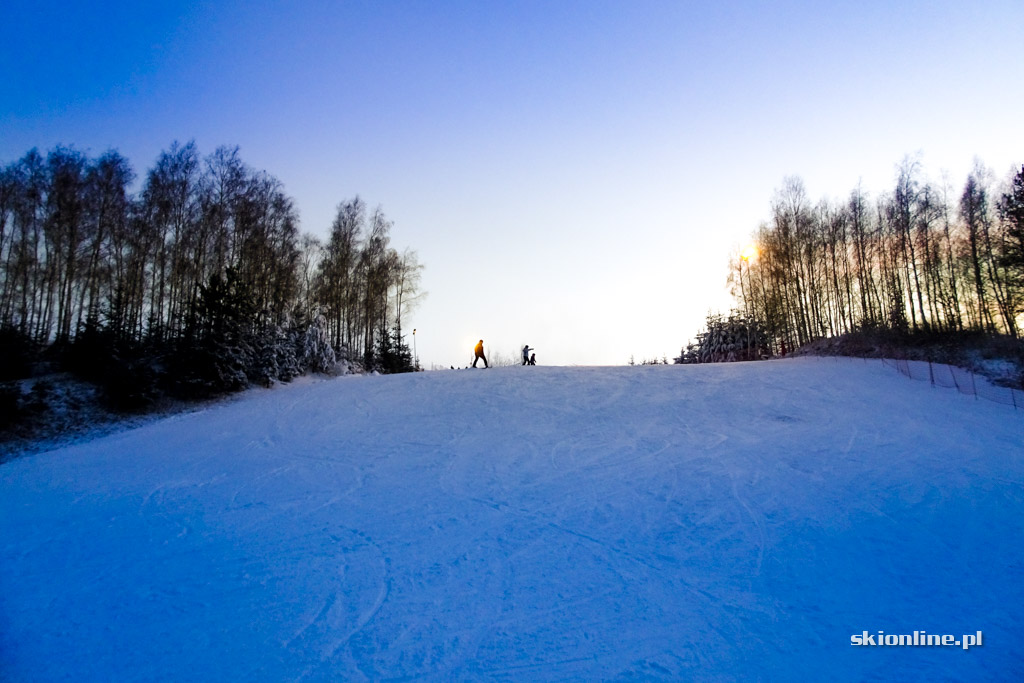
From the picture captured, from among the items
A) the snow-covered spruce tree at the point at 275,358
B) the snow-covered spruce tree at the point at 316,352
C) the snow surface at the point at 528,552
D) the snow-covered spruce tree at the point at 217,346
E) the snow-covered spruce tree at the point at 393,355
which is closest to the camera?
the snow surface at the point at 528,552

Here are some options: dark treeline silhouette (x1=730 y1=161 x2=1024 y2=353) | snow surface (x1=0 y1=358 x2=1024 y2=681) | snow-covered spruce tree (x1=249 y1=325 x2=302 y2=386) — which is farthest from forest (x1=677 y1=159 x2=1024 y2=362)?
snow-covered spruce tree (x1=249 y1=325 x2=302 y2=386)

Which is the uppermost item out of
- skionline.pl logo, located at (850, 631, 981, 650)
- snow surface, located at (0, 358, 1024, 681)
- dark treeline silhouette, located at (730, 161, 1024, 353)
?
dark treeline silhouette, located at (730, 161, 1024, 353)

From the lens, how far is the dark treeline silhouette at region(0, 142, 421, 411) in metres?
18.7

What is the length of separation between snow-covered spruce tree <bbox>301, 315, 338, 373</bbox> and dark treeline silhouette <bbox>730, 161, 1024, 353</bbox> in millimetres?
26680

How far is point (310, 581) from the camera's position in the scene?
5.76 metres

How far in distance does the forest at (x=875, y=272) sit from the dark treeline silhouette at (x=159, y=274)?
89.8 ft

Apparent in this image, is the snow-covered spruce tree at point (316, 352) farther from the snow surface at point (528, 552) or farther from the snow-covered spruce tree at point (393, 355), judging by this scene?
the snow surface at point (528, 552)

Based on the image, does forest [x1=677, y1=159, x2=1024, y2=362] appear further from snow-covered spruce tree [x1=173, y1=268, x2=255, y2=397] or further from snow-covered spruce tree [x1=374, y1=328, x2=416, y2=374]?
snow-covered spruce tree [x1=173, y1=268, x2=255, y2=397]

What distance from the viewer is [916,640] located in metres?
4.58

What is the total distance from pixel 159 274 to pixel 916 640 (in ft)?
109

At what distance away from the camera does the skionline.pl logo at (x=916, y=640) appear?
4.52 meters

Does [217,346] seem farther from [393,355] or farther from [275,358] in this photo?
[393,355]

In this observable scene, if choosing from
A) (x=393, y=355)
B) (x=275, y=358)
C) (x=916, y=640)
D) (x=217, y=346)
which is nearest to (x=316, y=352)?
(x=275, y=358)

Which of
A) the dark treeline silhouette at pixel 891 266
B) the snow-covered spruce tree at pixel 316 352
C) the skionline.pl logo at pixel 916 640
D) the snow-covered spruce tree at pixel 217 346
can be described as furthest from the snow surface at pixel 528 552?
the dark treeline silhouette at pixel 891 266
